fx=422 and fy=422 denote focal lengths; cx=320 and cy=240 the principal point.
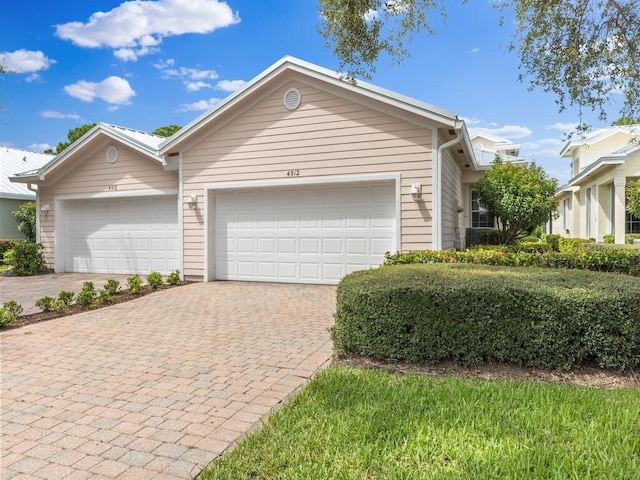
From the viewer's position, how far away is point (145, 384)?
392cm

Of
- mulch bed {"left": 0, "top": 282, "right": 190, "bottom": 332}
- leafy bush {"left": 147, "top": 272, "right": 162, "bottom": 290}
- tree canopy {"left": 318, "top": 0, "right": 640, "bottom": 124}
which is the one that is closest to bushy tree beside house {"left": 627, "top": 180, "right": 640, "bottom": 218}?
tree canopy {"left": 318, "top": 0, "right": 640, "bottom": 124}

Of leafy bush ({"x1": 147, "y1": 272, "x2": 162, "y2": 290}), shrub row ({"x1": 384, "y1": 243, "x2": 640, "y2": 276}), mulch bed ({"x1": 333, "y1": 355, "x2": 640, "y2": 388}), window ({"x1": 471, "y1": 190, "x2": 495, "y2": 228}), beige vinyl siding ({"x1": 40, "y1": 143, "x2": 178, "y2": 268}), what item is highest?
beige vinyl siding ({"x1": 40, "y1": 143, "x2": 178, "y2": 268})

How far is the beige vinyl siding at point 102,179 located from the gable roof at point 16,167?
6.28 m

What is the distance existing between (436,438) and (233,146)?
9173 millimetres

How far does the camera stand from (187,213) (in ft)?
36.5

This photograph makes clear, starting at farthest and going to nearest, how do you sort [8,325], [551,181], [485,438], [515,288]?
1. [551,181]
2. [8,325]
3. [515,288]
4. [485,438]

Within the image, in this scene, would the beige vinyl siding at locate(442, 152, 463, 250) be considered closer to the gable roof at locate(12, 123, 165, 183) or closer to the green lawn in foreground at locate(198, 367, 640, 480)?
the green lawn in foreground at locate(198, 367, 640, 480)

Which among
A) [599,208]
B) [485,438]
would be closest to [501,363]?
[485,438]

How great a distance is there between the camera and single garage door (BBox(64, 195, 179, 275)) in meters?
12.1

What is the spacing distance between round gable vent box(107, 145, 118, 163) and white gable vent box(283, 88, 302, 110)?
5771 mm

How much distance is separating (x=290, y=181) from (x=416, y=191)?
3011 mm

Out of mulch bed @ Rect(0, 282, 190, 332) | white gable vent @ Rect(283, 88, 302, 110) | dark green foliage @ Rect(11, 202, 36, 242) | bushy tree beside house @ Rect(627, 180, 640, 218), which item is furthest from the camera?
dark green foliage @ Rect(11, 202, 36, 242)

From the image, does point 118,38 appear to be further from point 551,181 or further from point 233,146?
point 551,181

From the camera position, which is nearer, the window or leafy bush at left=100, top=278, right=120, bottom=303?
leafy bush at left=100, top=278, right=120, bottom=303
